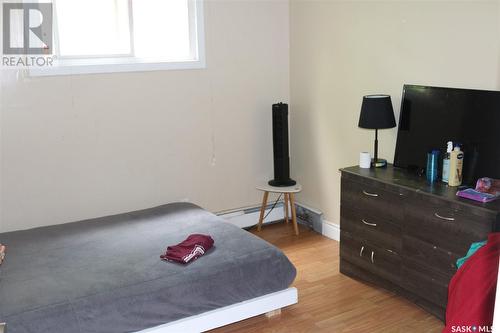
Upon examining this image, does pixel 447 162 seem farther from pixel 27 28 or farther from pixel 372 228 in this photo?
pixel 27 28

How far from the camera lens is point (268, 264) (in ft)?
10.7

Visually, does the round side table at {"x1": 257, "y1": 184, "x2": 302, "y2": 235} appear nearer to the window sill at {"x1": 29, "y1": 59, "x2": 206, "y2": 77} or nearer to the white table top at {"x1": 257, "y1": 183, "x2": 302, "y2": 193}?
the white table top at {"x1": 257, "y1": 183, "x2": 302, "y2": 193}

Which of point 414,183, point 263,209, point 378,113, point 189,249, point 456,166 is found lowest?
point 263,209

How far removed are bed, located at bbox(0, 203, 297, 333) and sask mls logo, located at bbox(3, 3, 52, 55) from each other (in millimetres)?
1233

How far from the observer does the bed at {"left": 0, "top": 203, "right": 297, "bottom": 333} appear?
2.74 meters

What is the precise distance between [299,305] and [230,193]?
1531 mm

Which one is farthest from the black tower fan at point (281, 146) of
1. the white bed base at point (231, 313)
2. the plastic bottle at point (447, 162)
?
the plastic bottle at point (447, 162)

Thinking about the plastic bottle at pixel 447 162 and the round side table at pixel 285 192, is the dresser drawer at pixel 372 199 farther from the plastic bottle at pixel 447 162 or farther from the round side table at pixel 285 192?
the round side table at pixel 285 192

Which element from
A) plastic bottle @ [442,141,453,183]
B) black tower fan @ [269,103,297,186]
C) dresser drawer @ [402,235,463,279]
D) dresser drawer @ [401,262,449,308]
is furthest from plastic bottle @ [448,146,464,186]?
black tower fan @ [269,103,297,186]

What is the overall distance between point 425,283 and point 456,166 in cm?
69

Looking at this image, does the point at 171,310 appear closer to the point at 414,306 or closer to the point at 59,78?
the point at 414,306

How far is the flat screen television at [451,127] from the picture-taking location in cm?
314

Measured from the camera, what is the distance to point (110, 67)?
4102 millimetres
